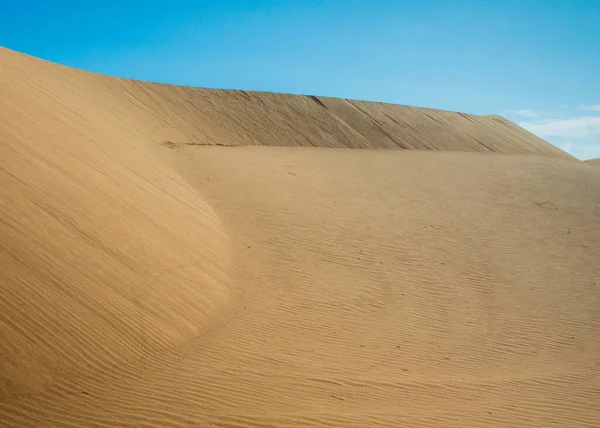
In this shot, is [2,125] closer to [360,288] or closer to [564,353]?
[360,288]

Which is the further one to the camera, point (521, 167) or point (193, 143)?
point (521, 167)

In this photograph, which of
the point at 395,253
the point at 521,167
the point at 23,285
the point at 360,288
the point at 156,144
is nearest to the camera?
the point at 23,285

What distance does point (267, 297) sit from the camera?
10008 millimetres

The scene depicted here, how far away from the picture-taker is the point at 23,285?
6.87 meters

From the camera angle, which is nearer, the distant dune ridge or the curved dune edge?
the distant dune ridge

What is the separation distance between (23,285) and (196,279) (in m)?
3.11

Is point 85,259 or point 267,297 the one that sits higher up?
point 85,259

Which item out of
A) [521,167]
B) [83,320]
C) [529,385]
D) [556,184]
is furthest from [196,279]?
[521,167]

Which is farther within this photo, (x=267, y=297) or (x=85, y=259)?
(x=267, y=297)

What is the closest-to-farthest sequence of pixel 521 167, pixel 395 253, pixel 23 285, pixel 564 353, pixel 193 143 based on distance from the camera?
pixel 23 285 < pixel 564 353 < pixel 395 253 < pixel 193 143 < pixel 521 167

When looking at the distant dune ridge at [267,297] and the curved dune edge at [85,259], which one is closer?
the distant dune ridge at [267,297]

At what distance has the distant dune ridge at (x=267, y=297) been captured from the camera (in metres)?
6.41

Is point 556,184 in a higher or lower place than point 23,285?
higher

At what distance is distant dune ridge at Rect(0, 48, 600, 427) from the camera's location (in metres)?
6.41
